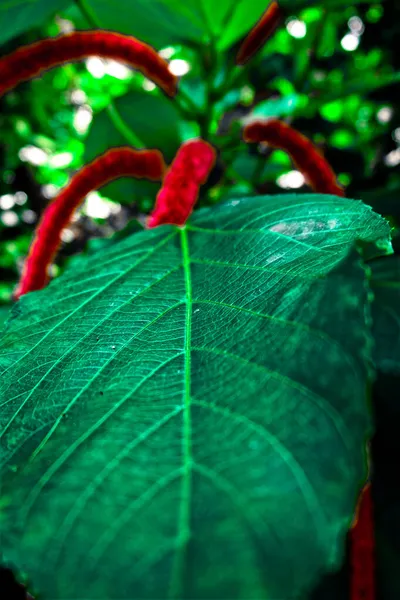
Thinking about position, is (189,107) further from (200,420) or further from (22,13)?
(200,420)

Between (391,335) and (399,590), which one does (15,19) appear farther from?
(399,590)

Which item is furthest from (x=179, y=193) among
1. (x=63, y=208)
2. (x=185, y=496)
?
(x=185, y=496)

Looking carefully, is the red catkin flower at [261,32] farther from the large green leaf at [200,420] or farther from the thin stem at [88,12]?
the large green leaf at [200,420]

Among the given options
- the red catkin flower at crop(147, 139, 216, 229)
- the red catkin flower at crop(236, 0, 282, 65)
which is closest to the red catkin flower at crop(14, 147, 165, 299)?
the red catkin flower at crop(147, 139, 216, 229)

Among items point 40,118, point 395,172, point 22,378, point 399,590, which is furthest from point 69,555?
point 40,118

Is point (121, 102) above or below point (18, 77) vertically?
above

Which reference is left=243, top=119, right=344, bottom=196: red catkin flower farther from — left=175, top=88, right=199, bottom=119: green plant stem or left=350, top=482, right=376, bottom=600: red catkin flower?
left=350, top=482, right=376, bottom=600: red catkin flower

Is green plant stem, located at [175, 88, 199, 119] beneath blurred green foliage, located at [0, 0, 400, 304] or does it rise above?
beneath

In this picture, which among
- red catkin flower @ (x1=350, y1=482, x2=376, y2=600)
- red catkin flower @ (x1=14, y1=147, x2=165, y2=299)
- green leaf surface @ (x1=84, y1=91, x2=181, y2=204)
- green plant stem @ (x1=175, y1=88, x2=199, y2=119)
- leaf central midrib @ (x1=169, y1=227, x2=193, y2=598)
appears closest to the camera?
leaf central midrib @ (x1=169, y1=227, x2=193, y2=598)
